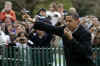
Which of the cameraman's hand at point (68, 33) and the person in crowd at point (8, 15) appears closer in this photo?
the cameraman's hand at point (68, 33)

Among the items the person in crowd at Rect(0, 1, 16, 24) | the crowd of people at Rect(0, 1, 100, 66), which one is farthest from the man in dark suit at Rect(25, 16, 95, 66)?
the person in crowd at Rect(0, 1, 16, 24)

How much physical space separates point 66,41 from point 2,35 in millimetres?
4509


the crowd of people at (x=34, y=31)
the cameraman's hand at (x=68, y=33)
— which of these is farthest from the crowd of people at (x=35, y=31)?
the cameraman's hand at (x=68, y=33)

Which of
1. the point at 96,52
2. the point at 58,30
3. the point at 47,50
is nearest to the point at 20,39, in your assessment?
the point at 47,50

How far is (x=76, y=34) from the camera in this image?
770 cm

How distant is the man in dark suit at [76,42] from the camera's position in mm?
7684

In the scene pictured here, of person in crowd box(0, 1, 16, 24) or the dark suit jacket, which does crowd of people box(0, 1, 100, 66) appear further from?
the dark suit jacket

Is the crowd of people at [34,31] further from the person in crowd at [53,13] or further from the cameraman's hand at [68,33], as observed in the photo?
the cameraman's hand at [68,33]

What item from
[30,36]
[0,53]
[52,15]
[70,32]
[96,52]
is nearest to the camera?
[70,32]

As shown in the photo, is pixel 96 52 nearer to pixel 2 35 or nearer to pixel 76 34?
pixel 76 34

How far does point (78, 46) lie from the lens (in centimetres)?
769

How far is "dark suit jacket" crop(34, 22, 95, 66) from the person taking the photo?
7.69 metres

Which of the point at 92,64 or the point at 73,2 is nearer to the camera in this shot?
the point at 92,64

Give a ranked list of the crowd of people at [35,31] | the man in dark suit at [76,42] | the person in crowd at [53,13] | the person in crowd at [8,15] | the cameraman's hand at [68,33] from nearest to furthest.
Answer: the cameraman's hand at [68,33] → the man in dark suit at [76,42] → the crowd of people at [35,31] → the person in crowd at [8,15] → the person in crowd at [53,13]
